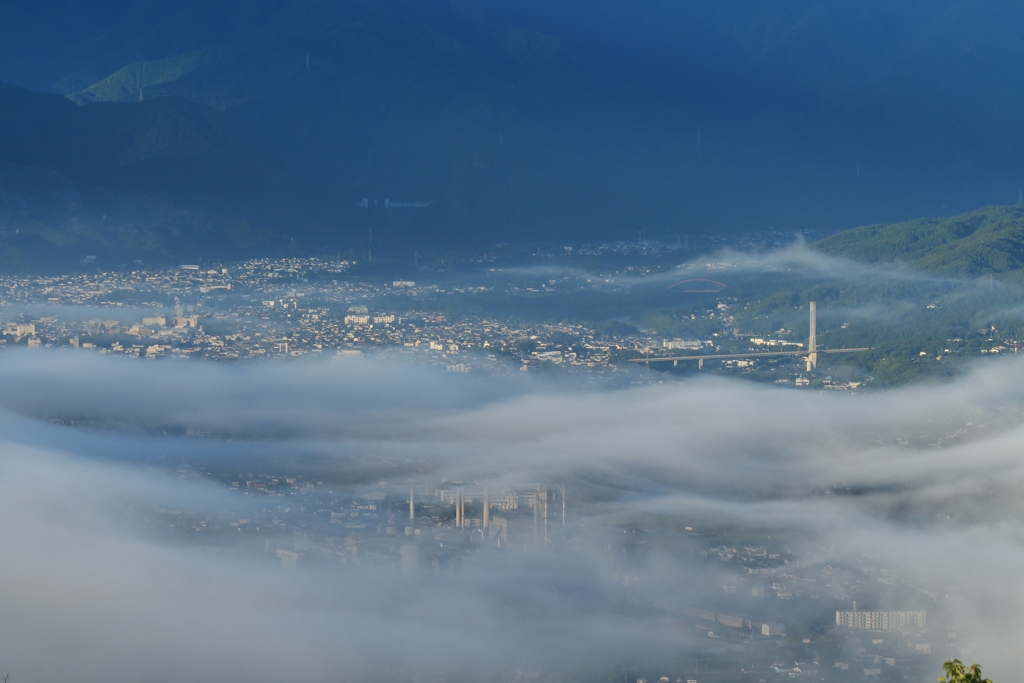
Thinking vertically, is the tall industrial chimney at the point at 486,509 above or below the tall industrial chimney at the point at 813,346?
below

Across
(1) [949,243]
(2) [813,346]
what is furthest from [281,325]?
(1) [949,243]

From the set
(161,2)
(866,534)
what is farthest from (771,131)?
(866,534)

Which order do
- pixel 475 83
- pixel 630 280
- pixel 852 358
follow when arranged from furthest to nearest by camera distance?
pixel 475 83 → pixel 630 280 → pixel 852 358

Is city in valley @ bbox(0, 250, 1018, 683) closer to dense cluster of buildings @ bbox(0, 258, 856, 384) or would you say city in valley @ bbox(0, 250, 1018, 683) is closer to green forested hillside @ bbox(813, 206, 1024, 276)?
dense cluster of buildings @ bbox(0, 258, 856, 384)

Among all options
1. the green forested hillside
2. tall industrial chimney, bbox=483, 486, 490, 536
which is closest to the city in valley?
tall industrial chimney, bbox=483, 486, 490, 536

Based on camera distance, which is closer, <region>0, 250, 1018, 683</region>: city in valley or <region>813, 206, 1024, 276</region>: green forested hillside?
<region>0, 250, 1018, 683</region>: city in valley

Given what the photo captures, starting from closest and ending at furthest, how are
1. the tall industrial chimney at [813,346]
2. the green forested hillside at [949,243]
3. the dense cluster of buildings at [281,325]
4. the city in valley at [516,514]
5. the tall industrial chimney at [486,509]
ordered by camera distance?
the city in valley at [516,514] < the tall industrial chimney at [486,509] < the dense cluster of buildings at [281,325] < the tall industrial chimney at [813,346] < the green forested hillside at [949,243]

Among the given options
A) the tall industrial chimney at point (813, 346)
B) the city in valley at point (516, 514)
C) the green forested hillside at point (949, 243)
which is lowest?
the city in valley at point (516, 514)

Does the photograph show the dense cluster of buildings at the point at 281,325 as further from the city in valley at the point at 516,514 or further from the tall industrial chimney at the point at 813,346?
the tall industrial chimney at the point at 813,346

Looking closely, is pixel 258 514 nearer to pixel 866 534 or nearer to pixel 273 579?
pixel 273 579

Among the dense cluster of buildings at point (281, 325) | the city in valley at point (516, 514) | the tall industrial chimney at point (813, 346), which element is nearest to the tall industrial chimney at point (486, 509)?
the city in valley at point (516, 514)

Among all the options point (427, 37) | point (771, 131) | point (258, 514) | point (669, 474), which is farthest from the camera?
point (771, 131)
